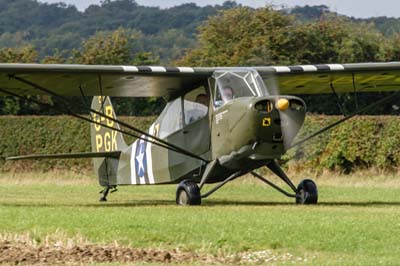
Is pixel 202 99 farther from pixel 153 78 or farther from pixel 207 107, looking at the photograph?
pixel 153 78

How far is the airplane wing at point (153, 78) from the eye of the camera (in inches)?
795

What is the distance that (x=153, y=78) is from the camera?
70.2 feet

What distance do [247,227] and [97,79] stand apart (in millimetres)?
6983

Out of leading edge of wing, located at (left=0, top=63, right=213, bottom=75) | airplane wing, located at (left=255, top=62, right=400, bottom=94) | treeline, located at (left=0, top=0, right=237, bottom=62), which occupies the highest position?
treeline, located at (left=0, top=0, right=237, bottom=62)

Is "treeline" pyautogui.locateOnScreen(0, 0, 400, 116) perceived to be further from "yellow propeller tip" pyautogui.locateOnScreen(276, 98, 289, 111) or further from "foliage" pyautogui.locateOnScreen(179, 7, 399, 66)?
"yellow propeller tip" pyautogui.locateOnScreen(276, 98, 289, 111)

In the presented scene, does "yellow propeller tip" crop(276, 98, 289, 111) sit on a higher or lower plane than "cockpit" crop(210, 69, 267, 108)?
lower

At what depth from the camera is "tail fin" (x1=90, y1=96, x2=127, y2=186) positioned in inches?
979

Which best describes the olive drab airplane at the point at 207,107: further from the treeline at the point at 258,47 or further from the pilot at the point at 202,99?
the treeline at the point at 258,47

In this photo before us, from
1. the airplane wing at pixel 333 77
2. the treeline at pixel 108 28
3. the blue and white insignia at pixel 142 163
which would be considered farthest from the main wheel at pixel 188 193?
the treeline at pixel 108 28

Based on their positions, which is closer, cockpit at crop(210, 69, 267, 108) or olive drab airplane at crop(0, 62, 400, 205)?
olive drab airplane at crop(0, 62, 400, 205)

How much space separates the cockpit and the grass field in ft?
6.63

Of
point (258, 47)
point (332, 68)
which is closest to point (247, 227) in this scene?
point (332, 68)

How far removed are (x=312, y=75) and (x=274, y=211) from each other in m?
4.77

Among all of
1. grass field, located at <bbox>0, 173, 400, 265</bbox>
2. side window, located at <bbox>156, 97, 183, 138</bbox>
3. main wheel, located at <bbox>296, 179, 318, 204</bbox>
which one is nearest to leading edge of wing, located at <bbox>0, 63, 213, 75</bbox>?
side window, located at <bbox>156, 97, 183, 138</bbox>
